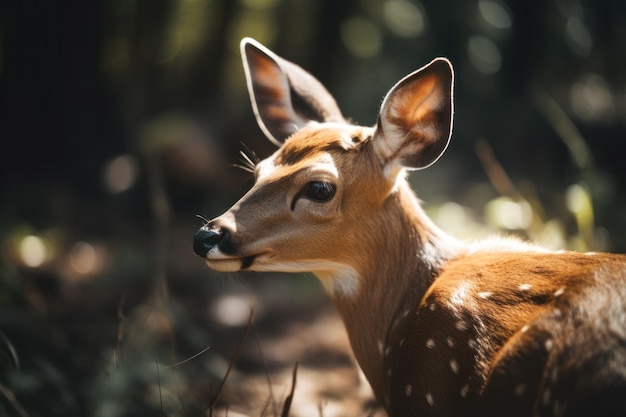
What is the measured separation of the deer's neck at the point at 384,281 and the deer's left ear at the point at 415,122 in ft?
0.76

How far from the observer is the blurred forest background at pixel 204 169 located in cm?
436

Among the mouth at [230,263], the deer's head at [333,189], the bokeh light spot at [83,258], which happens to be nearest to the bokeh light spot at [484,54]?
the bokeh light spot at [83,258]

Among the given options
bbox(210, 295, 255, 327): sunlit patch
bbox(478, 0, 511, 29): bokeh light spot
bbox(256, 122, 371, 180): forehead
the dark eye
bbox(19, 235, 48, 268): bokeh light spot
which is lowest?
bbox(19, 235, 48, 268): bokeh light spot

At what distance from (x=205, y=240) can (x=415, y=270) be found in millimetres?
999

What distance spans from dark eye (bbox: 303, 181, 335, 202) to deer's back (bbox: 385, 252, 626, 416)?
0.62 m

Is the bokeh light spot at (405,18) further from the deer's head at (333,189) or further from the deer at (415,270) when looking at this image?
the deer's head at (333,189)

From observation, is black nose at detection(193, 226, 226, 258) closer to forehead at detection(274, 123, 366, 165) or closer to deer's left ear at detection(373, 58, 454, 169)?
forehead at detection(274, 123, 366, 165)

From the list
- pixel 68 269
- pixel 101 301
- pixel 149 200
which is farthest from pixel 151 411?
pixel 149 200

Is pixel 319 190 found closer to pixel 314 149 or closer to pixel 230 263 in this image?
pixel 314 149

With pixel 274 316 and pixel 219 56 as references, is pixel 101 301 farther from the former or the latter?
pixel 219 56

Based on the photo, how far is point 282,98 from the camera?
368 cm

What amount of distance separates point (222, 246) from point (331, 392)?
2097 mm

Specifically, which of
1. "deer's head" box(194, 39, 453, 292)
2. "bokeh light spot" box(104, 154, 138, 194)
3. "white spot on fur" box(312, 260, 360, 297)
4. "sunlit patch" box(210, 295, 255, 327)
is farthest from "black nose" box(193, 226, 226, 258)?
"bokeh light spot" box(104, 154, 138, 194)

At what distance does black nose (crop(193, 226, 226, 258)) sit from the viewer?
2850mm
